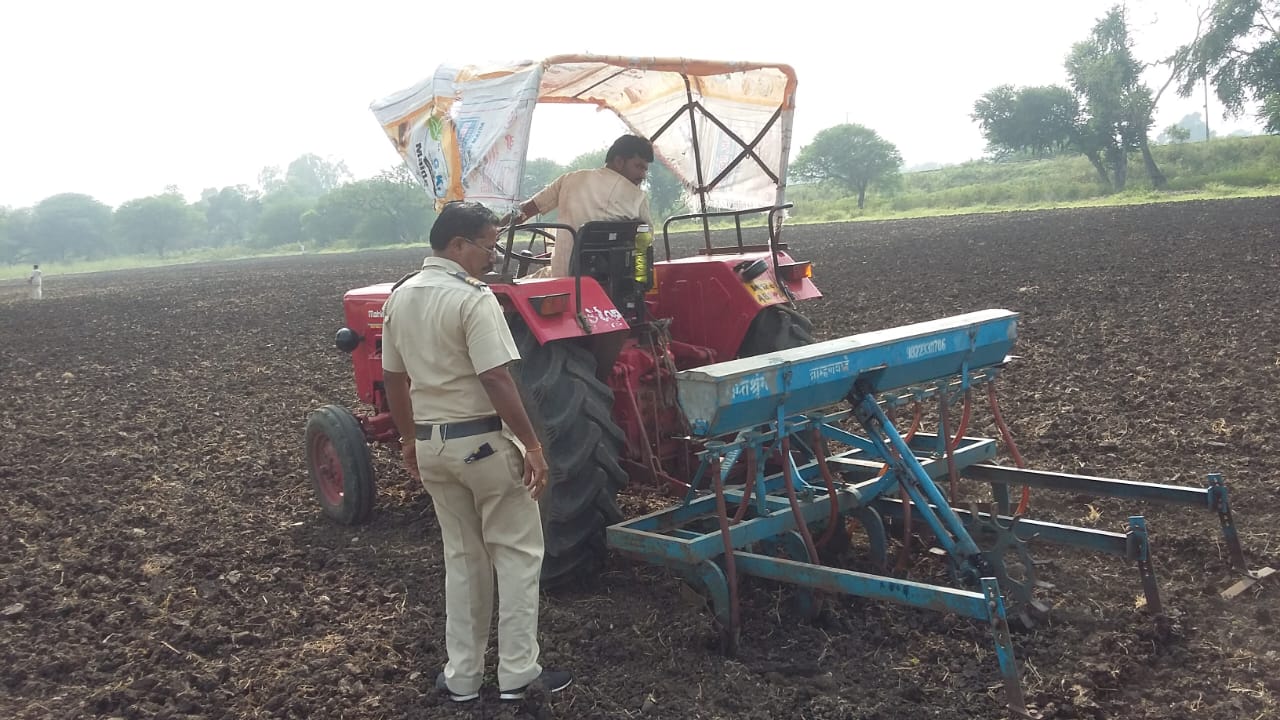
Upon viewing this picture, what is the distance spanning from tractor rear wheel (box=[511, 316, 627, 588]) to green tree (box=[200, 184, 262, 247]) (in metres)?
110

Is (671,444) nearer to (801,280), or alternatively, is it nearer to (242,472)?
(801,280)

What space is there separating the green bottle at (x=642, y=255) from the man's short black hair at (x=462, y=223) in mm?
1300

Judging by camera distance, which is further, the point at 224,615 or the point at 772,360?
the point at 224,615

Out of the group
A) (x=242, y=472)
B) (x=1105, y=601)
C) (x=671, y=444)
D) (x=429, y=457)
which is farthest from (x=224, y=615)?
(x=1105, y=601)

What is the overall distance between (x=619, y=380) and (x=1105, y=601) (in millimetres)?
2211

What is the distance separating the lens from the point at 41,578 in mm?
4879

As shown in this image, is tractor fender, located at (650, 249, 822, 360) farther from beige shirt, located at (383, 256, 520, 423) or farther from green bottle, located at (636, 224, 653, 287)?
beige shirt, located at (383, 256, 520, 423)

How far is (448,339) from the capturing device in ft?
10.5

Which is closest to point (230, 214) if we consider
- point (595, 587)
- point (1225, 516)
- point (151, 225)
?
point (151, 225)

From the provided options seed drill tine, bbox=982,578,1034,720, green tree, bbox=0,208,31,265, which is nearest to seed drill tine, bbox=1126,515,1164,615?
seed drill tine, bbox=982,578,1034,720

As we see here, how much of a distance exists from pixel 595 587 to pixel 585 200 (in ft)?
5.80

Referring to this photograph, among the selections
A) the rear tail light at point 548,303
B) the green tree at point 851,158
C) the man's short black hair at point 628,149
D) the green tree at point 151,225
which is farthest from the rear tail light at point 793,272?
the green tree at point 151,225

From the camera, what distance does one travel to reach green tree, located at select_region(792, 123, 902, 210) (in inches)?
2608

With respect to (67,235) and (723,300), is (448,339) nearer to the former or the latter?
(723,300)
